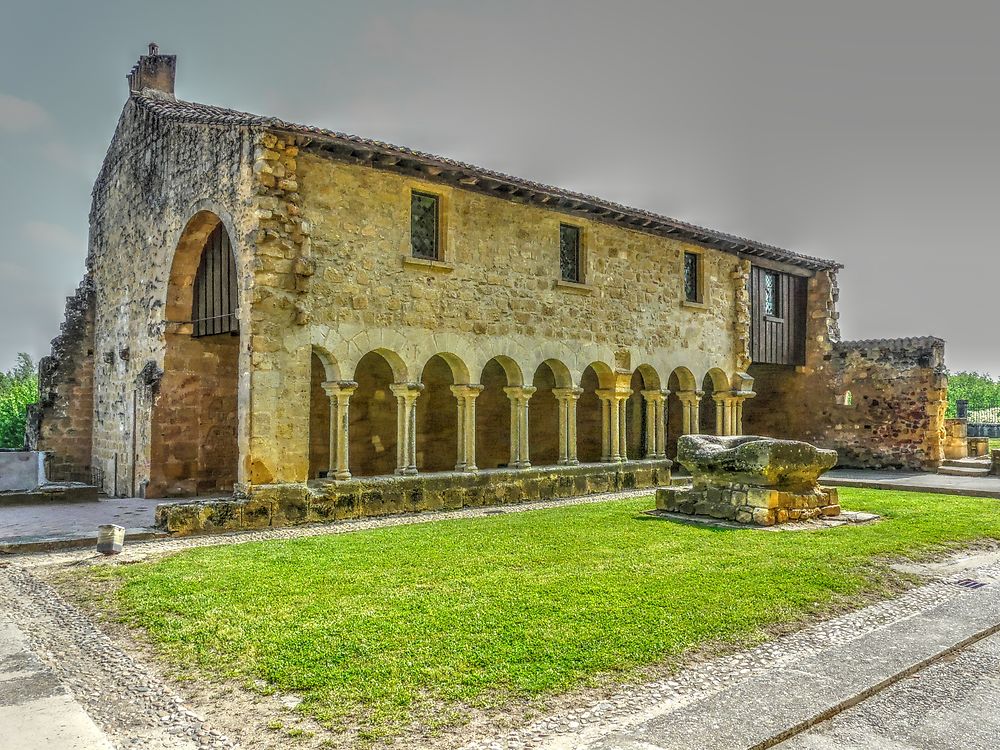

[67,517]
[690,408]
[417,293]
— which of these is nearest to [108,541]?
[67,517]

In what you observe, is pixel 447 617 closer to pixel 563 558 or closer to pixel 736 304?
pixel 563 558

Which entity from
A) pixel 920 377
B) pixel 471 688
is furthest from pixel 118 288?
pixel 920 377

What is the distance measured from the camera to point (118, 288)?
15141 millimetres

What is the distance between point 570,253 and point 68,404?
433 inches

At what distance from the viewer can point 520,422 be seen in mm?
13594

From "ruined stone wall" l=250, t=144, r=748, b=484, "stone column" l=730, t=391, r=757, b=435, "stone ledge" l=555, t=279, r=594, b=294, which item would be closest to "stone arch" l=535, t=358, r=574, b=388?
"ruined stone wall" l=250, t=144, r=748, b=484

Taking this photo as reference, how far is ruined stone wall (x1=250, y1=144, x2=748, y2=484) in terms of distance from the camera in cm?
1034

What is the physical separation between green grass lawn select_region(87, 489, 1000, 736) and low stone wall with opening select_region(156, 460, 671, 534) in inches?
52.8

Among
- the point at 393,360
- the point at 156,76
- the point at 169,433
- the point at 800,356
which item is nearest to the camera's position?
the point at 393,360

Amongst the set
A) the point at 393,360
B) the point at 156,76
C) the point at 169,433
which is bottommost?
the point at 169,433

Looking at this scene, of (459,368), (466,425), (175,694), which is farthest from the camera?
(466,425)

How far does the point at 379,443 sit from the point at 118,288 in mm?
6203

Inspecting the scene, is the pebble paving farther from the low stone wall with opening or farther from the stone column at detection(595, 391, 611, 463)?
the stone column at detection(595, 391, 611, 463)

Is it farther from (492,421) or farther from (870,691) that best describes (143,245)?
(870,691)
